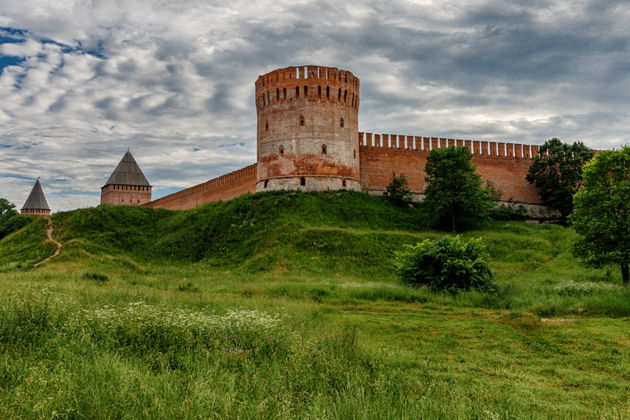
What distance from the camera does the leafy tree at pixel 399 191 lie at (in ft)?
107

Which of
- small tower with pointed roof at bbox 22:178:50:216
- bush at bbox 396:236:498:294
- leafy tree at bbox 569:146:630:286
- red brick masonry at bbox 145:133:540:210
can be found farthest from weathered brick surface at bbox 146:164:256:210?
small tower with pointed roof at bbox 22:178:50:216

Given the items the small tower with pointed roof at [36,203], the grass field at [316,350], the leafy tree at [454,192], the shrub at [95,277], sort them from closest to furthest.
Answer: the grass field at [316,350] < the shrub at [95,277] < the leafy tree at [454,192] < the small tower with pointed roof at [36,203]

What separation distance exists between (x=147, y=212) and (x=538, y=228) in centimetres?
2513

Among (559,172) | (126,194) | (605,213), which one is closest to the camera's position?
(605,213)

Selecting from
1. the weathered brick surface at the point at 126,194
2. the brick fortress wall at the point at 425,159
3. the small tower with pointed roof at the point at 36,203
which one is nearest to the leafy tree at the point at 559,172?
the brick fortress wall at the point at 425,159

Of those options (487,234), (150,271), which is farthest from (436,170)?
(150,271)

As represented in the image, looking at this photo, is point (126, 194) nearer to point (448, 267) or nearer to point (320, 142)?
point (320, 142)

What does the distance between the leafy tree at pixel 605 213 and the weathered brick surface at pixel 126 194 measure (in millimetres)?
56349

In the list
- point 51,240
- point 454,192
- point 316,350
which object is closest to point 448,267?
point 316,350

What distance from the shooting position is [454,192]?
29094mm

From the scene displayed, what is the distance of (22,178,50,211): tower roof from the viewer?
7444 cm

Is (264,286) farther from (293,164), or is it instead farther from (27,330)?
(293,164)

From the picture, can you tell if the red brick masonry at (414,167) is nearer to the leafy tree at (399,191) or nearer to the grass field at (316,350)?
the leafy tree at (399,191)

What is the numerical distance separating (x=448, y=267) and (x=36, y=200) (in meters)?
74.6
